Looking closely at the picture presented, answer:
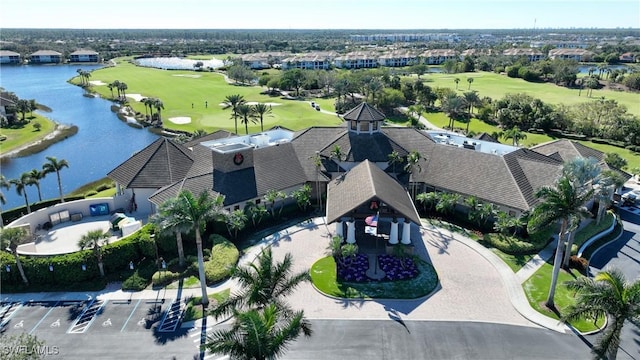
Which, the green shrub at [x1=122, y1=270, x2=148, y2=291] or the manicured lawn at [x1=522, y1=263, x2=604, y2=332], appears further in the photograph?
the green shrub at [x1=122, y1=270, x2=148, y2=291]

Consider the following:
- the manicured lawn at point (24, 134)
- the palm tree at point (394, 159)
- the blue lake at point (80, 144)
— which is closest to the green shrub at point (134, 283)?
the palm tree at point (394, 159)

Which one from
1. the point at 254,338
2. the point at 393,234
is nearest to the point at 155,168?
the point at 393,234

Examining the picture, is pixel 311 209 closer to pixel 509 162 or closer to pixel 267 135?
pixel 267 135

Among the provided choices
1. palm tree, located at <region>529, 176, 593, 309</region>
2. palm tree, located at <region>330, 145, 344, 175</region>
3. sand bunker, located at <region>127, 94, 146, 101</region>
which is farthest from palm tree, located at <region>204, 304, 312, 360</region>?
sand bunker, located at <region>127, 94, 146, 101</region>

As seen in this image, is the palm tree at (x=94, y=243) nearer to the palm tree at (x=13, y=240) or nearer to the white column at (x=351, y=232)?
the palm tree at (x=13, y=240)

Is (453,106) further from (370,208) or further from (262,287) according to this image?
(262,287)

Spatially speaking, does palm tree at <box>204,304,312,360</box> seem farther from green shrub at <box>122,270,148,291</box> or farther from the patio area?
the patio area
